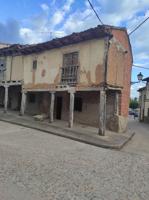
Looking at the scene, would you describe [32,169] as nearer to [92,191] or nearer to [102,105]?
[92,191]

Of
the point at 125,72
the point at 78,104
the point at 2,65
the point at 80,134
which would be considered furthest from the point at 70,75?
the point at 2,65

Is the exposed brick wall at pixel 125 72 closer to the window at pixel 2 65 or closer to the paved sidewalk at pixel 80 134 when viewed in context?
the paved sidewalk at pixel 80 134

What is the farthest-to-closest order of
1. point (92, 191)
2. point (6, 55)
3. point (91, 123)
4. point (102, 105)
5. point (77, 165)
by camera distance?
1. point (6, 55)
2. point (91, 123)
3. point (102, 105)
4. point (77, 165)
5. point (92, 191)

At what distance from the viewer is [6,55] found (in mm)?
25703

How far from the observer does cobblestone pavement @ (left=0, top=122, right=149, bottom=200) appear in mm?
6895

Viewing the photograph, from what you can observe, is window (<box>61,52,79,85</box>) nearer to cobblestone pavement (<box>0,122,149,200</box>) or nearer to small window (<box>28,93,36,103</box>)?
cobblestone pavement (<box>0,122,149,200</box>)

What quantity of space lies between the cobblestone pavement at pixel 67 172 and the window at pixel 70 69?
5919 millimetres

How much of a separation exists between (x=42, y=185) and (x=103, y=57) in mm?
11150

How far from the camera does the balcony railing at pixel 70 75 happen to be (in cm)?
1875

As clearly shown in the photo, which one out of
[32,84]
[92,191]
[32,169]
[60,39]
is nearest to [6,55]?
[32,84]

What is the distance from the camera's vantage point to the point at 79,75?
1842cm

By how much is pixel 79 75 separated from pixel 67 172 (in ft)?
33.9

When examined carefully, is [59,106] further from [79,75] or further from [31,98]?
[79,75]

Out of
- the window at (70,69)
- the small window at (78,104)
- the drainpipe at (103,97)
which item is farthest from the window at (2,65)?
the drainpipe at (103,97)
